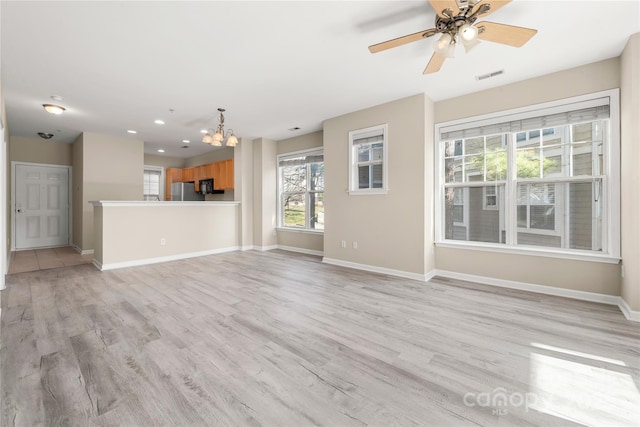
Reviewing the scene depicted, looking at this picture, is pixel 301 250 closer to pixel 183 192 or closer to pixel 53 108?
pixel 183 192

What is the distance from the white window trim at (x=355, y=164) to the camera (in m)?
4.29

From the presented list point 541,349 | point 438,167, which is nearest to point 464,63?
point 438,167

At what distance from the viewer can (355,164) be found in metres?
4.75

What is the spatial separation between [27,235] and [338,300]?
7.77 m

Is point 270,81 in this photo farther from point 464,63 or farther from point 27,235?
point 27,235

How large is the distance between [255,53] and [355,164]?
2.45 metres

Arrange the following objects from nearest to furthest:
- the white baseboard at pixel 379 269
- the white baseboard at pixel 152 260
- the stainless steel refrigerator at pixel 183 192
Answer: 1. the white baseboard at pixel 379 269
2. the white baseboard at pixel 152 260
3. the stainless steel refrigerator at pixel 183 192

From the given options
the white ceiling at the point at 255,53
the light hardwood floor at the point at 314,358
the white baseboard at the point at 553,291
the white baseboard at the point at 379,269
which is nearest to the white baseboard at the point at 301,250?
the white baseboard at the point at 379,269

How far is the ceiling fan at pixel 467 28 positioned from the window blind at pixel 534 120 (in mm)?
1627

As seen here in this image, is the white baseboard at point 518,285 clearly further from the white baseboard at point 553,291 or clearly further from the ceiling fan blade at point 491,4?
the ceiling fan blade at point 491,4

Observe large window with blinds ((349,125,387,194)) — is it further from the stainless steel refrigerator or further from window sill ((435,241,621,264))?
the stainless steel refrigerator

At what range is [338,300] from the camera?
10.4ft

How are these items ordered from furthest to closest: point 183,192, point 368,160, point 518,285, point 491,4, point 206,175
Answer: point 183,192 → point 206,175 → point 368,160 → point 518,285 → point 491,4

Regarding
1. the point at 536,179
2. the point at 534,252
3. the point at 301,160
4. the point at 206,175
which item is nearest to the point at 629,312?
the point at 534,252
